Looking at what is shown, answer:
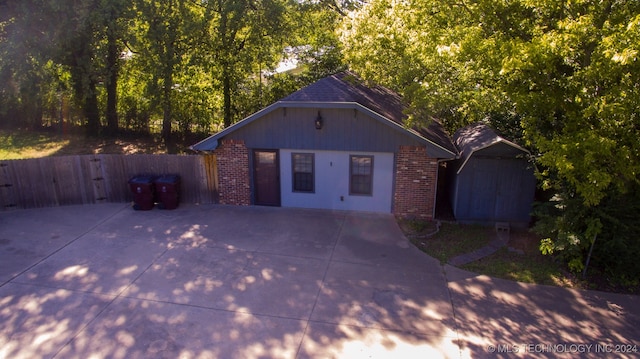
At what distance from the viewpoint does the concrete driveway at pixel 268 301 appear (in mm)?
6590

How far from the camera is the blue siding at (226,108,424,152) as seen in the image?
39.5 feet

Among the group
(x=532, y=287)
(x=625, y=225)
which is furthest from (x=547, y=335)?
(x=625, y=225)

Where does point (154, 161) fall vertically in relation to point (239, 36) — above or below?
A: below

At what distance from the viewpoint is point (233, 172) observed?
43.2ft

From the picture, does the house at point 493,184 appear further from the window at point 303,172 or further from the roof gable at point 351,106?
the window at point 303,172

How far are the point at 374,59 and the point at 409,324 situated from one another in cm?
850

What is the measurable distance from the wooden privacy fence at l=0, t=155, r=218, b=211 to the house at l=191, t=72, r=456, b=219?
30.2 inches

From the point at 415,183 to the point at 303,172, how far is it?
3.41 meters

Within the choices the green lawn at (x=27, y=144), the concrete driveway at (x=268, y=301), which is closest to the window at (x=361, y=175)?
the concrete driveway at (x=268, y=301)

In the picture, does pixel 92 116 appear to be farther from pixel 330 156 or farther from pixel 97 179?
pixel 330 156

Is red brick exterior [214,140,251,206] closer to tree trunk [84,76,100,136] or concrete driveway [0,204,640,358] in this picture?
concrete driveway [0,204,640,358]

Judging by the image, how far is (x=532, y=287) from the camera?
8.51 m

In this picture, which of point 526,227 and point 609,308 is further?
point 526,227

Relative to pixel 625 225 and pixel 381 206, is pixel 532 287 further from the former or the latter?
pixel 381 206
